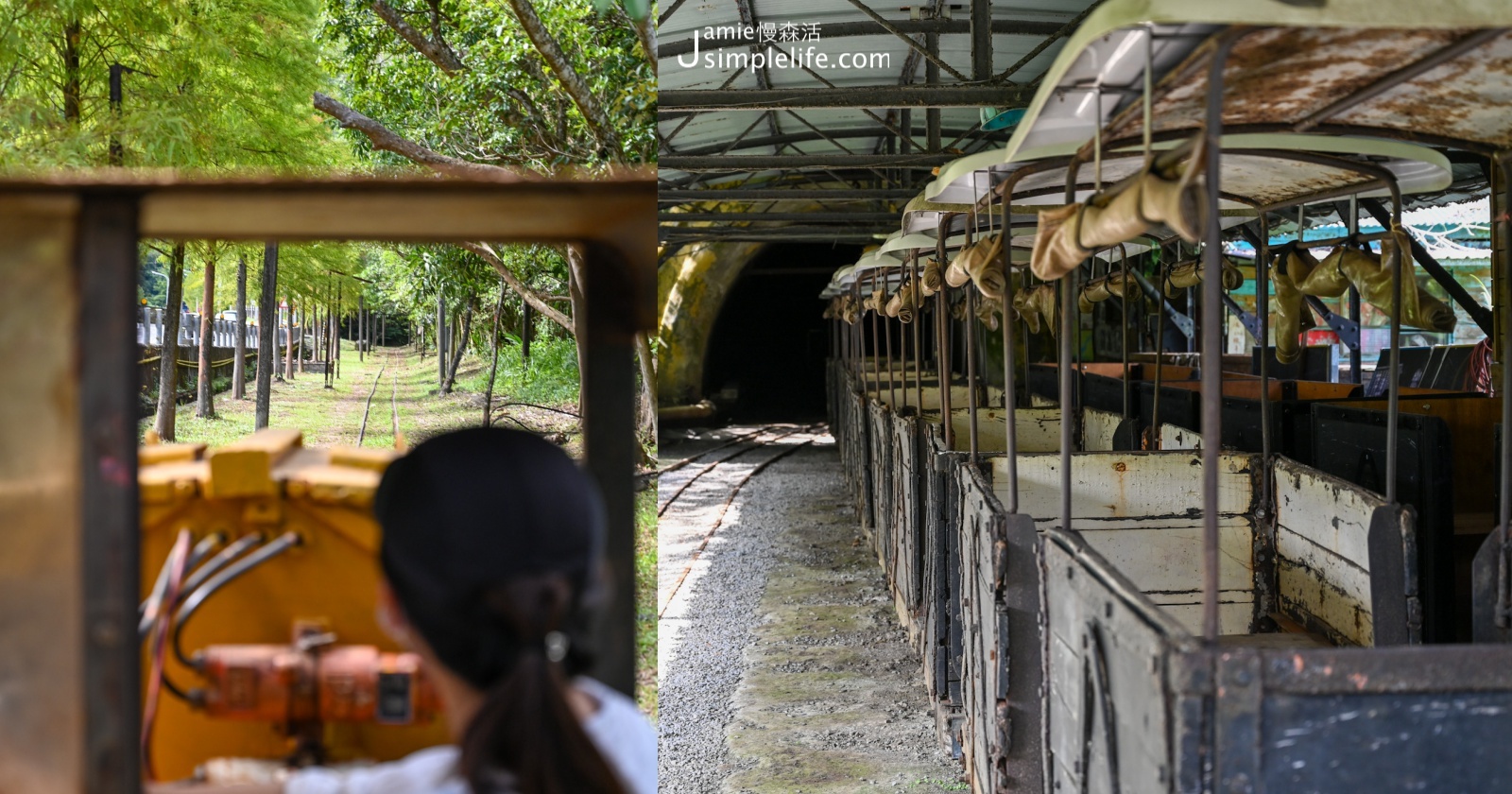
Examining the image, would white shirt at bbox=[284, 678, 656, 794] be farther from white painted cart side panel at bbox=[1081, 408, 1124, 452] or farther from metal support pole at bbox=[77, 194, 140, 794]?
white painted cart side panel at bbox=[1081, 408, 1124, 452]

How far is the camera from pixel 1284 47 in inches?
94.9

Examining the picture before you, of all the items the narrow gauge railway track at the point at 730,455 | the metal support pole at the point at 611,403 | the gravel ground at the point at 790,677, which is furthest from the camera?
the narrow gauge railway track at the point at 730,455

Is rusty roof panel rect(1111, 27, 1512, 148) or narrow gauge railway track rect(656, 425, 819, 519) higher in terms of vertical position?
rusty roof panel rect(1111, 27, 1512, 148)

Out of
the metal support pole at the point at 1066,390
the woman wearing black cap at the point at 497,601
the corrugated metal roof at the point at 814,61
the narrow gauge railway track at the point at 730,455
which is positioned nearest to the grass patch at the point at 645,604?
the narrow gauge railway track at the point at 730,455

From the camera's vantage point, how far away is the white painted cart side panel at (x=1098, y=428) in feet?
24.8

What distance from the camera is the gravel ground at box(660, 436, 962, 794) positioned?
5.38 meters

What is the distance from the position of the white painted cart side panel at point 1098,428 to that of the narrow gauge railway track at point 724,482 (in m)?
3.20

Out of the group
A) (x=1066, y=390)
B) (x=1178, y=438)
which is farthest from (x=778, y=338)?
(x=1066, y=390)

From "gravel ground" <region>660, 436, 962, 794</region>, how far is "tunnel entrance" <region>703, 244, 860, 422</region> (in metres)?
18.4

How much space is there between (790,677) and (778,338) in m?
24.2

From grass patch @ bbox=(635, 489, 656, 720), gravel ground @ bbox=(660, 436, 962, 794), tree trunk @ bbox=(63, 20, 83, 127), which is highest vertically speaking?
tree trunk @ bbox=(63, 20, 83, 127)

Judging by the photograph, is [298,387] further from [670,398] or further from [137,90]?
[137,90]

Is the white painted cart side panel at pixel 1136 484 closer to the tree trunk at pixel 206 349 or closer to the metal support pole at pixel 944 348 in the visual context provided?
the metal support pole at pixel 944 348

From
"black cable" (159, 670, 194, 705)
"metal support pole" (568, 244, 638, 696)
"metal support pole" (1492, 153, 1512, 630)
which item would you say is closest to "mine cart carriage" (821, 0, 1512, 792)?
"metal support pole" (1492, 153, 1512, 630)
